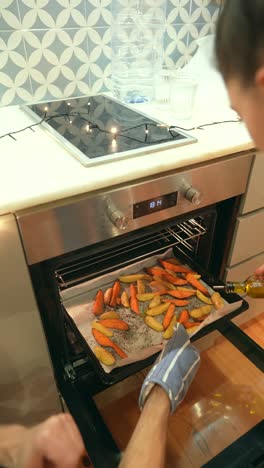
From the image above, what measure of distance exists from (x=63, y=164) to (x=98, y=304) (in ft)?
1.46

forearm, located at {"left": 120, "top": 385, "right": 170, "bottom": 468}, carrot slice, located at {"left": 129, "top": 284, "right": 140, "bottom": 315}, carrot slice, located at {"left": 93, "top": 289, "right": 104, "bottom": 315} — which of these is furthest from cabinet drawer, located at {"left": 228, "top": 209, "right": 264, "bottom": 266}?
forearm, located at {"left": 120, "top": 385, "right": 170, "bottom": 468}

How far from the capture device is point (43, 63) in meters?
1.21

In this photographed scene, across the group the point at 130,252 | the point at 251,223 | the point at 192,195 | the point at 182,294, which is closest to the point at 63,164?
the point at 192,195

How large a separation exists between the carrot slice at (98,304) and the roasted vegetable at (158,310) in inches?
5.4

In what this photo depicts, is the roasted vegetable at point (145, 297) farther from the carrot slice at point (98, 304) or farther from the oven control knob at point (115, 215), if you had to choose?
the oven control knob at point (115, 215)

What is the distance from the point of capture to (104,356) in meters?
0.92

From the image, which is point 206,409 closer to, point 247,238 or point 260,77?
point 247,238

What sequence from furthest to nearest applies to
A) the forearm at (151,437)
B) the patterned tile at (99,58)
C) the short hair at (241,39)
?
the patterned tile at (99,58) → the forearm at (151,437) → the short hair at (241,39)

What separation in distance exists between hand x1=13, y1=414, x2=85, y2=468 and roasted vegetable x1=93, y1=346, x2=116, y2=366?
0.91 ft

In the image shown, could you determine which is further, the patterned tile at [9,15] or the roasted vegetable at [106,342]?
the patterned tile at [9,15]

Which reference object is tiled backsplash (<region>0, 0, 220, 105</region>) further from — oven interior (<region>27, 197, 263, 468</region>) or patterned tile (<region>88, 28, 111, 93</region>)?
oven interior (<region>27, 197, 263, 468</region>)

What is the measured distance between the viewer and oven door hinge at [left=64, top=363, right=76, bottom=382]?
39.6 inches

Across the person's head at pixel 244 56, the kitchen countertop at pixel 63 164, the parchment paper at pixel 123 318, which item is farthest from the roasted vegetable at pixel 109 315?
the person's head at pixel 244 56

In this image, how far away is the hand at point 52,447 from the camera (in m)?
0.57
